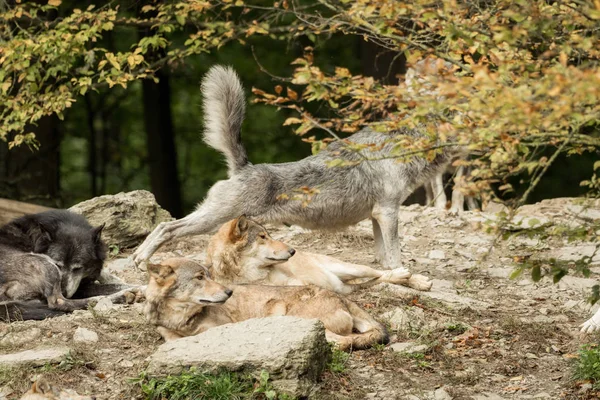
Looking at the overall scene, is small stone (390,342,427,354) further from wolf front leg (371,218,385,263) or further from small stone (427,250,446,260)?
small stone (427,250,446,260)

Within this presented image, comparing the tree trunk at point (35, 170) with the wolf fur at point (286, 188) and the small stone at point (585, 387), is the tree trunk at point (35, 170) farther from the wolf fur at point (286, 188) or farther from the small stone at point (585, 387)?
the small stone at point (585, 387)

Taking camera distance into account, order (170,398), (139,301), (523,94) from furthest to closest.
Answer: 1. (139,301)
2. (170,398)
3. (523,94)

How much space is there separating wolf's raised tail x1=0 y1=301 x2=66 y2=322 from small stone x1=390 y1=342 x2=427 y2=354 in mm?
2540

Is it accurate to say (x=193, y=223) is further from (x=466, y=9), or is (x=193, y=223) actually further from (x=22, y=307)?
(x=466, y=9)

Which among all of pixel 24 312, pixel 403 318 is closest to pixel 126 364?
pixel 24 312

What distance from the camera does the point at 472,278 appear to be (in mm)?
8438

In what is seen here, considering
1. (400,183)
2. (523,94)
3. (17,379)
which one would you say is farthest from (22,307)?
(523,94)

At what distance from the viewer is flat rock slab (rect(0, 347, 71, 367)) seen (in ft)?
17.6

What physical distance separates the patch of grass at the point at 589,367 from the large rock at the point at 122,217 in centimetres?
493

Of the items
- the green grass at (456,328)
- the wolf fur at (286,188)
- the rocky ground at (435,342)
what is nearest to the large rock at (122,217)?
the rocky ground at (435,342)

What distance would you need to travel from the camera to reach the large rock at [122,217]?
8.95 metres

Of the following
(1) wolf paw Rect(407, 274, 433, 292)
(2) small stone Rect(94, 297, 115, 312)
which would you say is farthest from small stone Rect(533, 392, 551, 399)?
(2) small stone Rect(94, 297, 115, 312)

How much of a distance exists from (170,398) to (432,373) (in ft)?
5.86

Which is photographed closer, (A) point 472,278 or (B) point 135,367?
(B) point 135,367
